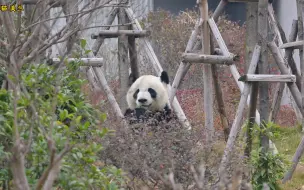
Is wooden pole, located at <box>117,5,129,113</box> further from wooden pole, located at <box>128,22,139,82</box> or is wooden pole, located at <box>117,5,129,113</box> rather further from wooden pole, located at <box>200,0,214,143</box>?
wooden pole, located at <box>200,0,214,143</box>

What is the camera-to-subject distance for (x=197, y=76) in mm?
13883

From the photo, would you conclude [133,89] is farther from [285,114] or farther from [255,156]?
[285,114]

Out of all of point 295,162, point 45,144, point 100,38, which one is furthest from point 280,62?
point 45,144

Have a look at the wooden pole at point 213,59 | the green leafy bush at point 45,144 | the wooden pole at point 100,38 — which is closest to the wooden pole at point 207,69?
the wooden pole at point 213,59

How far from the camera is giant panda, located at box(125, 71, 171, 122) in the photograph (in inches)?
343

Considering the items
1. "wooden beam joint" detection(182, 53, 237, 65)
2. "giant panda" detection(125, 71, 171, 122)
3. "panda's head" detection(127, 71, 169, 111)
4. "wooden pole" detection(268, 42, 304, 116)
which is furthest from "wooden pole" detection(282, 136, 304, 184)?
"panda's head" detection(127, 71, 169, 111)

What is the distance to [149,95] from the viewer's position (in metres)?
8.76

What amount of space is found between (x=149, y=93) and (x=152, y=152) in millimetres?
3454

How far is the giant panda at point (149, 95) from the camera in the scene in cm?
871

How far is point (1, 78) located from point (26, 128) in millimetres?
1501

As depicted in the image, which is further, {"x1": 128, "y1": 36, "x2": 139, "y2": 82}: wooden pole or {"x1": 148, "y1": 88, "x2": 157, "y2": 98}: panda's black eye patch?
{"x1": 128, "y1": 36, "x2": 139, "y2": 82}: wooden pole

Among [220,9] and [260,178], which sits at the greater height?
[220,9]

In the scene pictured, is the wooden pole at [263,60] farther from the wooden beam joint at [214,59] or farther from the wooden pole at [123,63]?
the wooden pole at [123,63]

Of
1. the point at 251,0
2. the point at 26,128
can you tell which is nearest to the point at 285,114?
the point at 251,0
